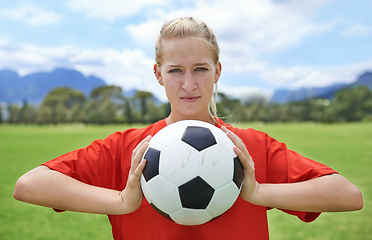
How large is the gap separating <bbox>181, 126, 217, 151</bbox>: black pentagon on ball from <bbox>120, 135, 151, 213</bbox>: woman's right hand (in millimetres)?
257

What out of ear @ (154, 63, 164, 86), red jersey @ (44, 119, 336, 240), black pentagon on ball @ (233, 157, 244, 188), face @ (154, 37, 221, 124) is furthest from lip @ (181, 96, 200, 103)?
black pentagon on ball @ (233, 157, 244, 188)

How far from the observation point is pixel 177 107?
2.27 meters

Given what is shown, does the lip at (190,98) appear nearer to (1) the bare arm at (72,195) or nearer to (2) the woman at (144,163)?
(2) the woman at (144,163)

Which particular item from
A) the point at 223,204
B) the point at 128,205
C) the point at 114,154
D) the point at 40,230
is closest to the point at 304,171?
the point at 223,204

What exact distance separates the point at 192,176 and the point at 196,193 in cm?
10

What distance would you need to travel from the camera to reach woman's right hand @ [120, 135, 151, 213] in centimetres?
177

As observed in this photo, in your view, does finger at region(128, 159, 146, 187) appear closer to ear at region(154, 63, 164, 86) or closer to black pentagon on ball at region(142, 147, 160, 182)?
black pentagon on ball at region(142, 147, 160, 182)

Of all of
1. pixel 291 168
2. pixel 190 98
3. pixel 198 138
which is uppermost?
pixel 190 98

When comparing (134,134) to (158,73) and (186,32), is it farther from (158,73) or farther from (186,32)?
(186,32)

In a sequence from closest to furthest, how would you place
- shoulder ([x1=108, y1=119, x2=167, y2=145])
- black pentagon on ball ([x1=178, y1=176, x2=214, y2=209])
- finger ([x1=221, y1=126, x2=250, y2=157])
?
black pentagon on ball ([x1=178, y1=176, x2=214, y2=209]) → finger ([x1=221, y1=126, x2=250, y2=157]) → shoulder ([x1=108, y1=119, x2=167, y2=145])

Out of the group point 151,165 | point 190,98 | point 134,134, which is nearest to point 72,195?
point 151,165

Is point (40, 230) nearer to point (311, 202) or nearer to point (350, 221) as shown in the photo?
point (311, 202)

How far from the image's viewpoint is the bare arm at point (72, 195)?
1872 mm

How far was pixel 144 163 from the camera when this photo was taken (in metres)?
1.76
